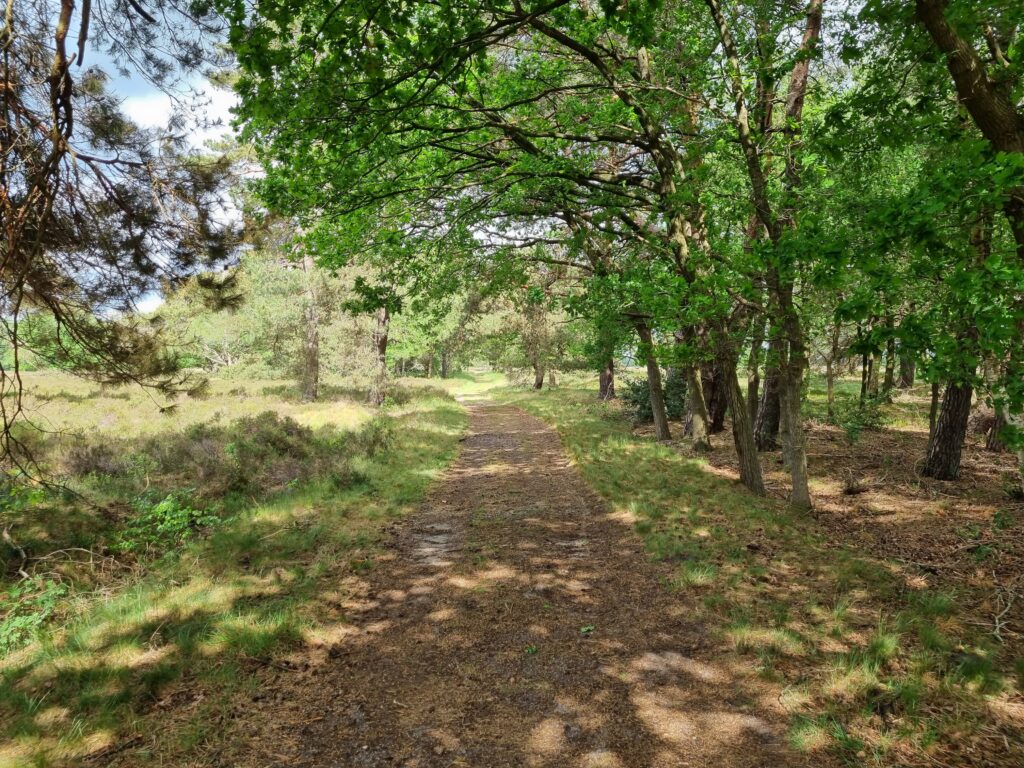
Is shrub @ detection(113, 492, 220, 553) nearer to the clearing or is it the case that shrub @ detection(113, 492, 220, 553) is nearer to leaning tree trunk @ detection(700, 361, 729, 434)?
the clearing

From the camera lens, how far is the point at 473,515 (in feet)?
30.2

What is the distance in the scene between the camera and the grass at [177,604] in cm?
369

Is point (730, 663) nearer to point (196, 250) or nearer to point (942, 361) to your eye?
point (942, 361)

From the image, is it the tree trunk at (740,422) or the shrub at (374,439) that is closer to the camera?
the tree trunk at (740,422)

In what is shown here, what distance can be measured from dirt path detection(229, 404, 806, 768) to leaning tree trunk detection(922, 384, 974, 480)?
7599mm

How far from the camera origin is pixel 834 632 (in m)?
4.84

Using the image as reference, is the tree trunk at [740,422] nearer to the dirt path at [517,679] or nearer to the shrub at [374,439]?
the dirt path at [517,679]

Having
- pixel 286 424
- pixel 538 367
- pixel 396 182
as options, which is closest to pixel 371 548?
pixel 396 182

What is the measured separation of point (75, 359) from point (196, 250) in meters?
1.82

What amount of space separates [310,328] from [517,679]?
19459 millimetres

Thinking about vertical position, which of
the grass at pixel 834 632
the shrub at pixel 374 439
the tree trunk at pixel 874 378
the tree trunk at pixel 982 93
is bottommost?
the grass at pixel 834 632

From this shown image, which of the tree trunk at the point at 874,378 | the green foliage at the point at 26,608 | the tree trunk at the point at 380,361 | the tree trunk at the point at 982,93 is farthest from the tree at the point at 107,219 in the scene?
the tree trunk at the point at 380,361

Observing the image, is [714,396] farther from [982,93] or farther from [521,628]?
[521,628]

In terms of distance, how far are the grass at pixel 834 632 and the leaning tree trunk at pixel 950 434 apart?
4.03m
